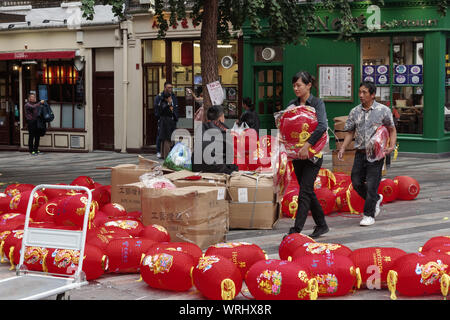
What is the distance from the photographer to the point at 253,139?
1043 cm

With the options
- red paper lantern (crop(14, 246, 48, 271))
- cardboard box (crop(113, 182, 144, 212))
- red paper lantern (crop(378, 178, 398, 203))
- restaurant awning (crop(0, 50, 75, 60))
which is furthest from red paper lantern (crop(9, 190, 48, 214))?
restaurant awning (crop(0, 50, 75, 60))

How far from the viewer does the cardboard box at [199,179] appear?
8602 millimetres

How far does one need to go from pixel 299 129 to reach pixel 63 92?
17323 mm

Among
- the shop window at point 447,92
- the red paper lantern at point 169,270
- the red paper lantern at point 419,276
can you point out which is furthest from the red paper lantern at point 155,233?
the shop window at point 447,92

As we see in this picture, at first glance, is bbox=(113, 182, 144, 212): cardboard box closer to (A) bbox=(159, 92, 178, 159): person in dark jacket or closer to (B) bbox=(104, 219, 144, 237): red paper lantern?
(B) bbox=(104, 219, 144, 237): red paper lantern

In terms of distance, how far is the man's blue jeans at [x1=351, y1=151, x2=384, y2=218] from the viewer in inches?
367

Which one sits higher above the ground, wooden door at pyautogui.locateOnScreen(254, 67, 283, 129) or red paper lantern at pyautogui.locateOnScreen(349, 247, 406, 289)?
wooden door at pyautogui.locateOnScreen(254, 67, 283, 129)

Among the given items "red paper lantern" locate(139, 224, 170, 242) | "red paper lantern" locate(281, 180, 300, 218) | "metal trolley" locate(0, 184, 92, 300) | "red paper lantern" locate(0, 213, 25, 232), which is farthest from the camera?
"red paper lantern" locate(281, 180, 300, 218)

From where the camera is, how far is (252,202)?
30.2 feet

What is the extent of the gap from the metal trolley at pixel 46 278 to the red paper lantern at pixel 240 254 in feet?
4.91

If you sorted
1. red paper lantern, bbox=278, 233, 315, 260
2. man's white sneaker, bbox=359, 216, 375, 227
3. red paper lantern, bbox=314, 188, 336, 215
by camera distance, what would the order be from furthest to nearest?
red paper lantern, bbox=314, 188, 336, 215, man's white sneaker, bbox=359, 216, 375, 227, red paper lantern, bbox=278, 233, 315, 260

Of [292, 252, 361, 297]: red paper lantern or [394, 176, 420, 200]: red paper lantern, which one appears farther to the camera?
[394, 176, 420, 200]: red paper lantern

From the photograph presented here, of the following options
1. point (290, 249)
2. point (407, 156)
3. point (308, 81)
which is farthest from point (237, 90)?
point (290, 249)

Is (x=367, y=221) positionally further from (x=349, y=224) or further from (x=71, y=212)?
(x=71, y=212)
